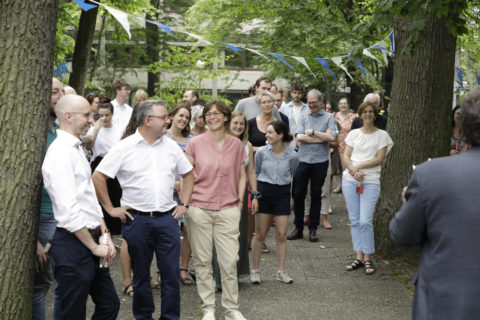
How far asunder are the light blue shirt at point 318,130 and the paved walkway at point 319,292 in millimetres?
1433

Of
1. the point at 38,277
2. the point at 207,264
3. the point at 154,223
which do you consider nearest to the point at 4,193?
the point at 38,277

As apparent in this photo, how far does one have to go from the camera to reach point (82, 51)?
49.6 feet

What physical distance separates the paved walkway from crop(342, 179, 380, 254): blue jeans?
343 millimetres

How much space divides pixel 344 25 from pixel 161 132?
16.5 m

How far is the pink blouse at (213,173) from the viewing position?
20.4 feet

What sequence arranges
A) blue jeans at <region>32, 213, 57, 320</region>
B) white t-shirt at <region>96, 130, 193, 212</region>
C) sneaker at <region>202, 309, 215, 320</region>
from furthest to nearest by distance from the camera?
sneaker at <region>202, 309, 215, 320</region> < white t-shirt at <region>96, 130, 193, 212</region> < blue jeans at <region>32, 213, 57, 320</region>

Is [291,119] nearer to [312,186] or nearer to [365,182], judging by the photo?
[312,186]

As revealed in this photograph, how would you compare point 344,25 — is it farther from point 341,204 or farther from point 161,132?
point 161,132

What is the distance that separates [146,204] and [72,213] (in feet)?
4.23

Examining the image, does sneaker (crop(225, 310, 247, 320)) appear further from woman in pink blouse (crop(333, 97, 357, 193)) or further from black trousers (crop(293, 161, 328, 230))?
woman in pink blouse (crop(333, 97, 357, 193))

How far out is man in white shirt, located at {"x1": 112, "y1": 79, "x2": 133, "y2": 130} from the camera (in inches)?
384

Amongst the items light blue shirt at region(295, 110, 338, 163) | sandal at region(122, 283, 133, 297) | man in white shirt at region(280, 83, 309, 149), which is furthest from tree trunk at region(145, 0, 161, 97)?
sandal at region(122, 283, 133, 297)

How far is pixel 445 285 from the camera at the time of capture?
3160 mm

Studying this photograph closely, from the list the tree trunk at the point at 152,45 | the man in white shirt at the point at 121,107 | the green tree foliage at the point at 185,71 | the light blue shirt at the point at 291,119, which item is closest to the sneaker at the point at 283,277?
the man in white shirt at the point at 121,107
